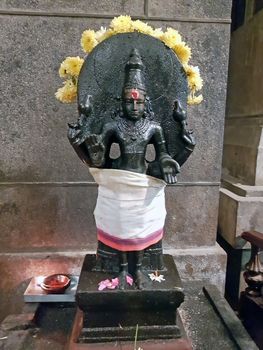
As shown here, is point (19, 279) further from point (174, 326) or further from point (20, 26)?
point (20, 26)

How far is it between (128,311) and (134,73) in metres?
1.14

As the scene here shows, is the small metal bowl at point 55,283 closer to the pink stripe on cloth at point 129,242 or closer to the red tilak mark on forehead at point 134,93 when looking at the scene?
the pink stripe on cloth at point 129,242

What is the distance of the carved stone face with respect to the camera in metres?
1.66

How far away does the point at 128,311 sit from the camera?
1.68m

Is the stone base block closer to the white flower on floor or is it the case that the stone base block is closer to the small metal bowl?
the small metal bowl

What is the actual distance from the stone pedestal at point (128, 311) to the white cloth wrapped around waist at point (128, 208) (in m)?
0.21

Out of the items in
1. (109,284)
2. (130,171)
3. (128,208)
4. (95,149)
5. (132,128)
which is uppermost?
(132,128)

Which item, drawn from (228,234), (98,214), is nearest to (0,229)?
(98,214)

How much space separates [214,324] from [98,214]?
0.93m

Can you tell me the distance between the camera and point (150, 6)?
2355mm

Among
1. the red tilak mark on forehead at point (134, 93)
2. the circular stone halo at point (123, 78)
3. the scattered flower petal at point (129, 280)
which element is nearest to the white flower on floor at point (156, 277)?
the scattered flower petal at point (129, 280)

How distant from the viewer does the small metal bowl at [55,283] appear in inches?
86.4

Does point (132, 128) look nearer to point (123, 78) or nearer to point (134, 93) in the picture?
point (134, 93)

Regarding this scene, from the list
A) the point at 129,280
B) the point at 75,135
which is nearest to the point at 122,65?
the point at 75,135
